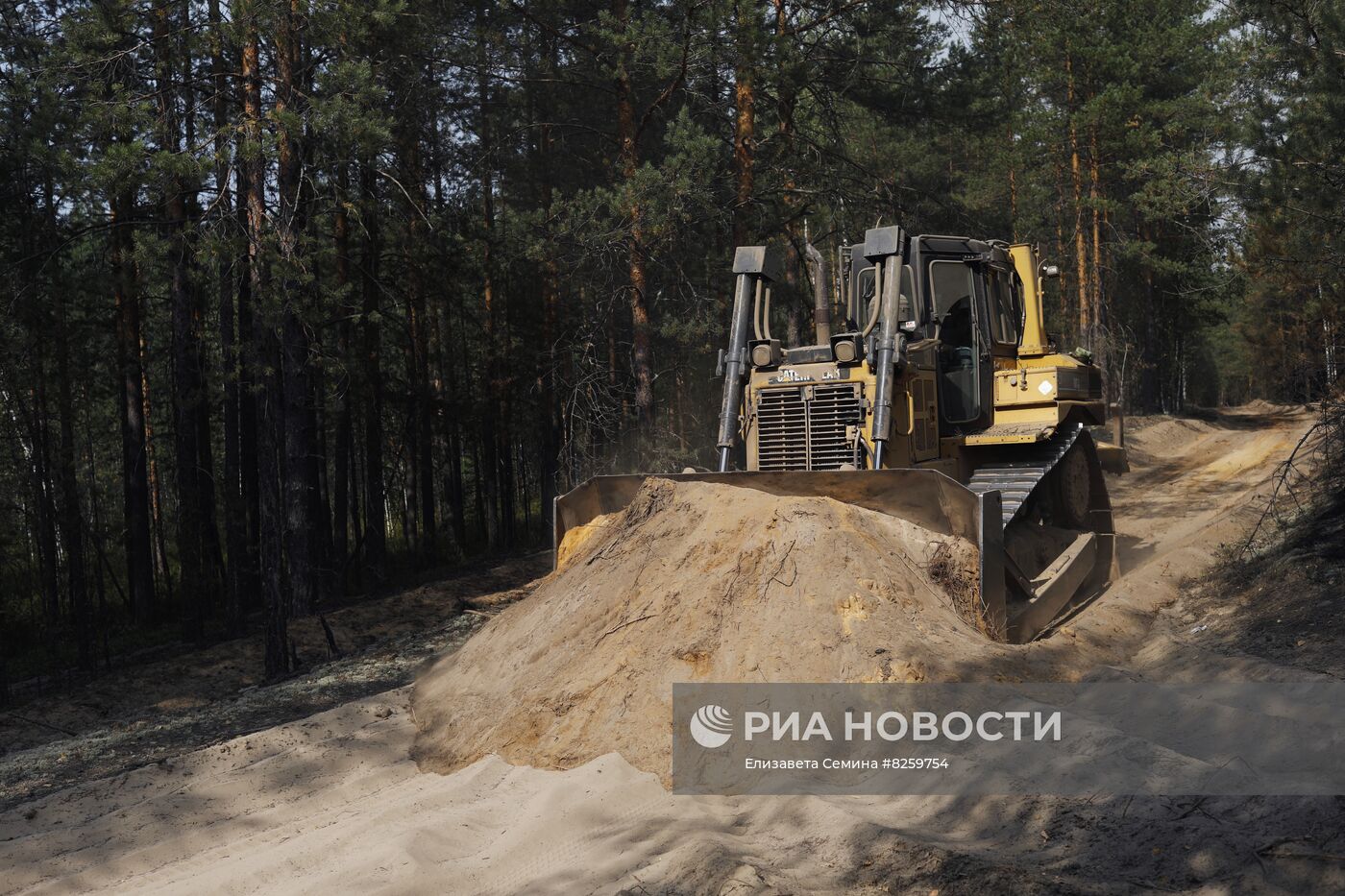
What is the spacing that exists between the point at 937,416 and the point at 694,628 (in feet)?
14.0

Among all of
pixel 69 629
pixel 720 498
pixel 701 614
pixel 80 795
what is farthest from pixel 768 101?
pixel 69 629

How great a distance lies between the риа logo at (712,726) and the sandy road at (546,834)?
0.51 m

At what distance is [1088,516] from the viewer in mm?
11992

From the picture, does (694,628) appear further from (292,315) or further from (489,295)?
(489,295)

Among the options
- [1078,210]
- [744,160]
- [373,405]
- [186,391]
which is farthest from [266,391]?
[1078,210]

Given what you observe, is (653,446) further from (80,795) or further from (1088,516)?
(80,795)

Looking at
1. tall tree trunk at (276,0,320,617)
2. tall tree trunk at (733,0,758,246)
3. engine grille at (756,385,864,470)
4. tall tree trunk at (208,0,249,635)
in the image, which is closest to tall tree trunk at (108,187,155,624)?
tall tree trunk at (208,0,249,635)

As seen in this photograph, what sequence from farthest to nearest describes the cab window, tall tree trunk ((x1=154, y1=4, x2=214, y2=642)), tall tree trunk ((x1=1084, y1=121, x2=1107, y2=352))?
tall tree trunk ((x1=1084, y1=121, x2=1107, y2=352)), tall tree trunk ((x1=154, y1=4, x2=214, y2=642)), the cab window

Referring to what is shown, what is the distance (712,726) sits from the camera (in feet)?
21.6

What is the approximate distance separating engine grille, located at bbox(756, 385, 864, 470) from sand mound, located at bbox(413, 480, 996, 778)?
1364mm

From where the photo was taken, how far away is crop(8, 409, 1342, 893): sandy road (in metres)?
4.51

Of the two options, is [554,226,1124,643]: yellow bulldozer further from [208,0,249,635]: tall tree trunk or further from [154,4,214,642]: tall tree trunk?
[154,4,214,642]: tall tree trunk

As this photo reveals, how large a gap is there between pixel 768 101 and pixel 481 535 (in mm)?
16375

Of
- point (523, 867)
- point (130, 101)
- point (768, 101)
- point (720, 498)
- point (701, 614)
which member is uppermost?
A: point (768, 101)
